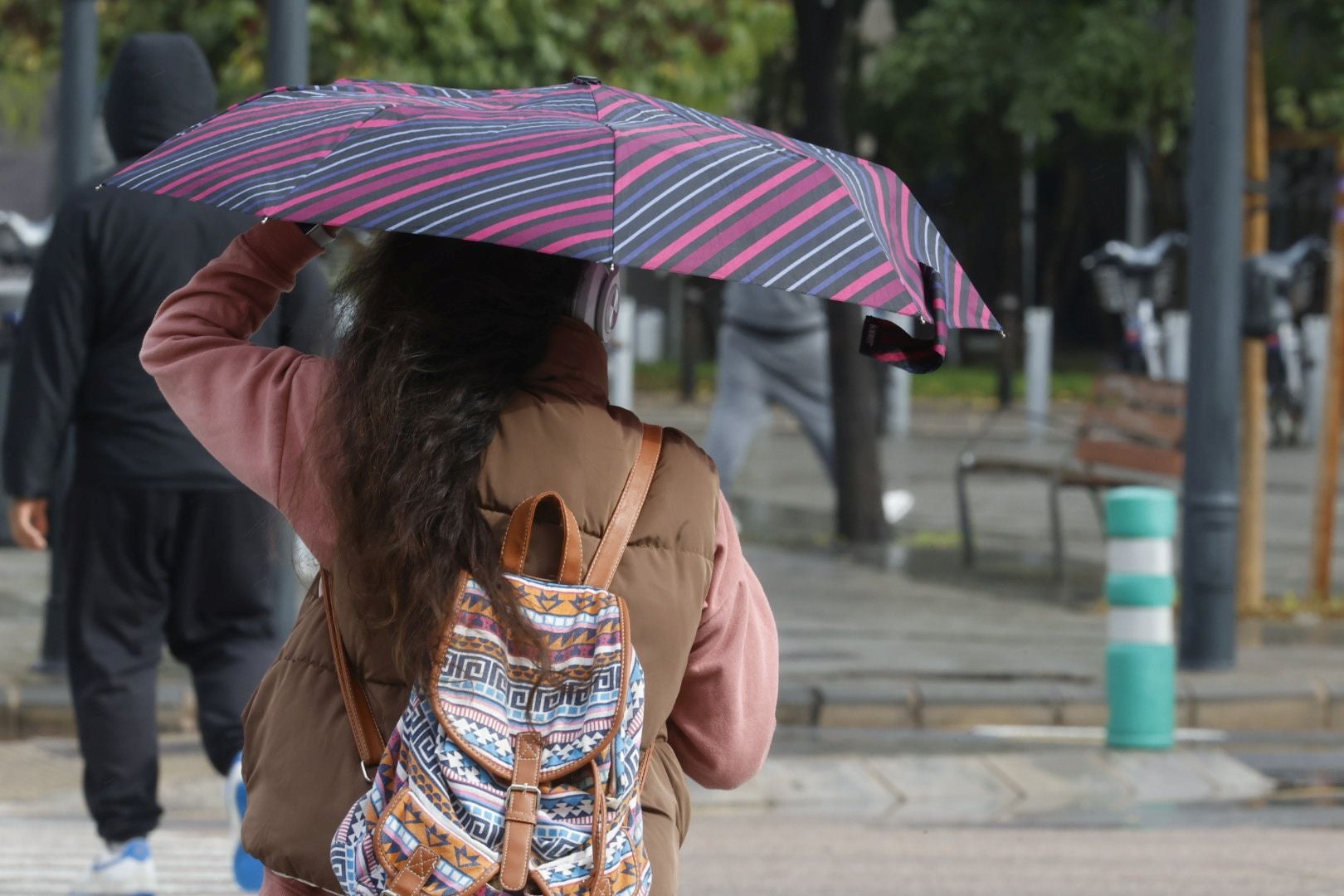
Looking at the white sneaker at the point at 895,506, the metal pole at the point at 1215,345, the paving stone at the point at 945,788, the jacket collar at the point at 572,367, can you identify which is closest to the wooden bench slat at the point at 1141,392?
the white sneaker at the point at 895,506

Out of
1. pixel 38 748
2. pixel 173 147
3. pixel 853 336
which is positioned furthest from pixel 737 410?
pixel 173 147

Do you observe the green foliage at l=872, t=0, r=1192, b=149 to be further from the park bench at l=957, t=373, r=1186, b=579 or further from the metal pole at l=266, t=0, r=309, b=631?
the metal pole at l=266, t=0, r=309, b=631

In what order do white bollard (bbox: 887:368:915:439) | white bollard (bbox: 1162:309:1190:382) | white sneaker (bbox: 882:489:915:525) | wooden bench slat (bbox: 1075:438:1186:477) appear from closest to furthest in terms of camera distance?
wooden bench slat (bbox: 1075:438:1186:477) < white sneaker (bbox: 882:489:915:525) < white bollard (bbox: 887:368:915:439) < white bollard (bbox: 1162:309:1190:382)

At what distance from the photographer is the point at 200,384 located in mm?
2539

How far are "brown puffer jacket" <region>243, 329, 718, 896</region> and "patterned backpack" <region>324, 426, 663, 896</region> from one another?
4 cm

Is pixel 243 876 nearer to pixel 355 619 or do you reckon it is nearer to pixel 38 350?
pixel 38 350

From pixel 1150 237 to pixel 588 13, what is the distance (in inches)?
966

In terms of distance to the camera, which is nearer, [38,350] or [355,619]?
[355,619]

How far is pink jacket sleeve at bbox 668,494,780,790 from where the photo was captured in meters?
2.44

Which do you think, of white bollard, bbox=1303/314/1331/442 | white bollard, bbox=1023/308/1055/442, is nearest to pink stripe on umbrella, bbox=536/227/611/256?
white bollard, bbox=1303/314/1331/442

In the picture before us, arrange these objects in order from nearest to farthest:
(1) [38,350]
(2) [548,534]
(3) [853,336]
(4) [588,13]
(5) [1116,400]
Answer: (2) [548,534] → (1) [38,350] → (5) [1116,400] → (3) [853,336] → (4) [588,13]

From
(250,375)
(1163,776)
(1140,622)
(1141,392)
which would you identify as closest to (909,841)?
(1163,776)

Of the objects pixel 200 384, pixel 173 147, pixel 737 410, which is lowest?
pixel 737 410

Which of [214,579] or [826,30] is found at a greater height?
[826,30]
